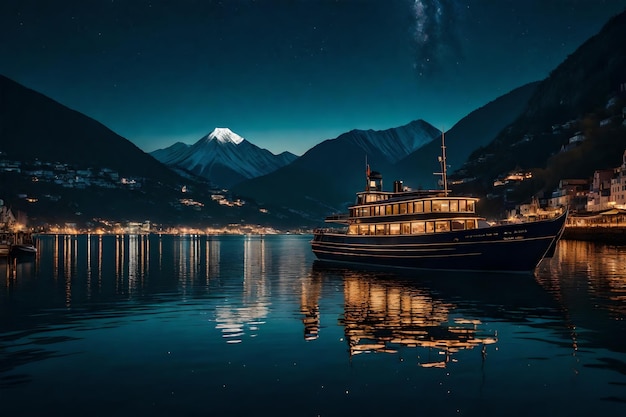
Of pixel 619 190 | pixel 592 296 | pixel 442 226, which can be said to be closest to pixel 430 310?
pixel 592 296

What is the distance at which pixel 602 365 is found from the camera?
15.2 metres

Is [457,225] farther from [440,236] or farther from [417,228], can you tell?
[417,228]

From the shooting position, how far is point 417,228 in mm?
50906

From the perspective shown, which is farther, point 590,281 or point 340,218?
point 340,218

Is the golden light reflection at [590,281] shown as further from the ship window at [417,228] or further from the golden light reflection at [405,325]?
the ship window at [417,228]

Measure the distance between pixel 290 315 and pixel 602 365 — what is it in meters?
14.4

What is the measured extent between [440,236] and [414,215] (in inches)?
153

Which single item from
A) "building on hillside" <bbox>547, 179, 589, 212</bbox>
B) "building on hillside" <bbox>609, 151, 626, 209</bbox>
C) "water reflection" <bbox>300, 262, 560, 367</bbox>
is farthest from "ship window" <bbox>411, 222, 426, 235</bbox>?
"building on hillside" <bbox>547, 179, 589, 212</bbox>

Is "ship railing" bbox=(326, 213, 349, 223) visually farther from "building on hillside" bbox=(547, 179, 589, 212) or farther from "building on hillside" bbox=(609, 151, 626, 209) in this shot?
"building on hillside" bbox=(547, 179, 589, 212)

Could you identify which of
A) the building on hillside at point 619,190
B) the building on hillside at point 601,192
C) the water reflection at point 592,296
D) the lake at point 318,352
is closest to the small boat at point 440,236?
the water reflection at point 592,296

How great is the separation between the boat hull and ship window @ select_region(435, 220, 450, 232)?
1151 millimetres

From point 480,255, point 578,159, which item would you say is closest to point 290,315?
point 480,255

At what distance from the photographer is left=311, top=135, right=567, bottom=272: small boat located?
43.5m

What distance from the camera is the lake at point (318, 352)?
481 inches
